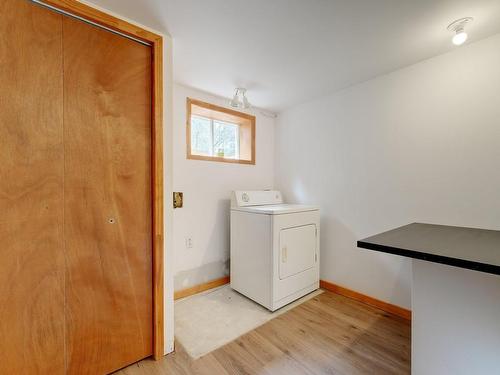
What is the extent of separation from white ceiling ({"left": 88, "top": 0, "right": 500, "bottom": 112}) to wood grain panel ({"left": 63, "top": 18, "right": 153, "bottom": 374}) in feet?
1.02

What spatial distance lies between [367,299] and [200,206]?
1.87 metres

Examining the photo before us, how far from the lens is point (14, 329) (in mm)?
1062

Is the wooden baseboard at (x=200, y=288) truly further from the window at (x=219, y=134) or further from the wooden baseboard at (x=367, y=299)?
the window at (x=219, y=134)

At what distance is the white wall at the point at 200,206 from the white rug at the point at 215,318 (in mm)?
224

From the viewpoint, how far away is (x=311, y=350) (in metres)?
1.54

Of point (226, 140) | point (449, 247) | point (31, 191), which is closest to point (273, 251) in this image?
point (449, 247)

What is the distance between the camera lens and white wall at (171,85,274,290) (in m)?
2.22

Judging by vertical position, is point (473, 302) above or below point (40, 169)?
below

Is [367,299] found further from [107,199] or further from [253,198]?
[107,199]

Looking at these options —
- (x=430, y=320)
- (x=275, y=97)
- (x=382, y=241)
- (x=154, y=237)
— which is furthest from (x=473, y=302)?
(x=275, y=97)

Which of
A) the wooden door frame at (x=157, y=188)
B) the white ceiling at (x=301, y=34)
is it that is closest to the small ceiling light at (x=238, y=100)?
the white ceiling at (x=301, y=34)

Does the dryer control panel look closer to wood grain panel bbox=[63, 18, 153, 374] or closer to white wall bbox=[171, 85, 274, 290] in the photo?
white wall bbox=[171, 85, 274, 290]

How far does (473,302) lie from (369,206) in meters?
1.16

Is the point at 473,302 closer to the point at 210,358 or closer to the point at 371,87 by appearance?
the point at 210,358
